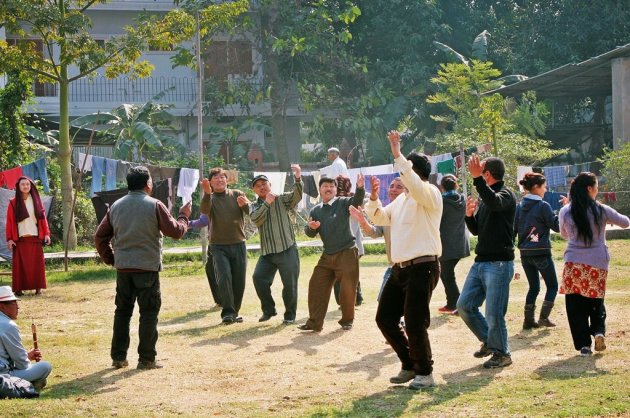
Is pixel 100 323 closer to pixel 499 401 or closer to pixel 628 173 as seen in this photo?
pixel 499 401

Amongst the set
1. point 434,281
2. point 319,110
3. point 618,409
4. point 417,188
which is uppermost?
point 319,110

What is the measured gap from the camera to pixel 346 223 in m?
11.7

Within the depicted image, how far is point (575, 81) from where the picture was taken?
29.8 meters

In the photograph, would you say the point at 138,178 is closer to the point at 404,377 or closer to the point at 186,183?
the point at 404,377

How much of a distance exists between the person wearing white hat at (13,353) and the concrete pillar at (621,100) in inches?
802

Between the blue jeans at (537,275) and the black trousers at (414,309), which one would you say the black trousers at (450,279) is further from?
the black trousers at (414,309)

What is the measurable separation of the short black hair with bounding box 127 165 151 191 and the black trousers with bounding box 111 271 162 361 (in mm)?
811

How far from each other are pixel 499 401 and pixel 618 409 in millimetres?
840

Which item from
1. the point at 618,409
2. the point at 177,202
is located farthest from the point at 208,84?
the point at 618,409

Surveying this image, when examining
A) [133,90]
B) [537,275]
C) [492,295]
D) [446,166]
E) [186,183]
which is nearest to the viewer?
[492,295]

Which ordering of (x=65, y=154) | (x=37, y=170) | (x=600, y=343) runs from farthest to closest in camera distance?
(x=65, y=154) → (x=37, y=170) → (x=600, y=343)

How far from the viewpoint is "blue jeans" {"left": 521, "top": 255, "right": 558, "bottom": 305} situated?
11.2 m

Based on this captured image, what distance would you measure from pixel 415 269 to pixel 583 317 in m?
2.13

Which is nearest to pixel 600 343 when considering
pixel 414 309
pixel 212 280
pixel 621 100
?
pixel 414 309
